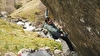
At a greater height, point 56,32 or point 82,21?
point 82,21

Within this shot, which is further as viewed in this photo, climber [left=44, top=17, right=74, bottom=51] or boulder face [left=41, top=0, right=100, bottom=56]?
climber [left=44, top=17, right=74, bottom=51]

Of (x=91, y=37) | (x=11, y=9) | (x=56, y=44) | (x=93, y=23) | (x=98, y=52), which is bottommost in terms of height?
(x=11, y=9)

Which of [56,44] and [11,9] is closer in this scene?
[56,44]

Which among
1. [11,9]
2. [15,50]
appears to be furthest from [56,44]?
[11,9]

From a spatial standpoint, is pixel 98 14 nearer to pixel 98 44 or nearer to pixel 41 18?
pixel 98 44

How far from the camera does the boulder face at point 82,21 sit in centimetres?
1170

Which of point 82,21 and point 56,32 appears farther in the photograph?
point 56,32

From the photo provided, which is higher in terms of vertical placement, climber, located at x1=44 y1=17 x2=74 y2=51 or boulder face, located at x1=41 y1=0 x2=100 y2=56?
boulder face, located at x1=41 y1=0 x2=100 y2=56

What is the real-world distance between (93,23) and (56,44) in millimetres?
14138

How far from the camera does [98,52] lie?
1321 cm

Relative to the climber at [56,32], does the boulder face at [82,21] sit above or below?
above

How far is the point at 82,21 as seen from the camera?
511 inches

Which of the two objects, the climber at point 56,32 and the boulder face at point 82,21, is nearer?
the boulder face at point 82,21

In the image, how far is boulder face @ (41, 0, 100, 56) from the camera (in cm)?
1170
